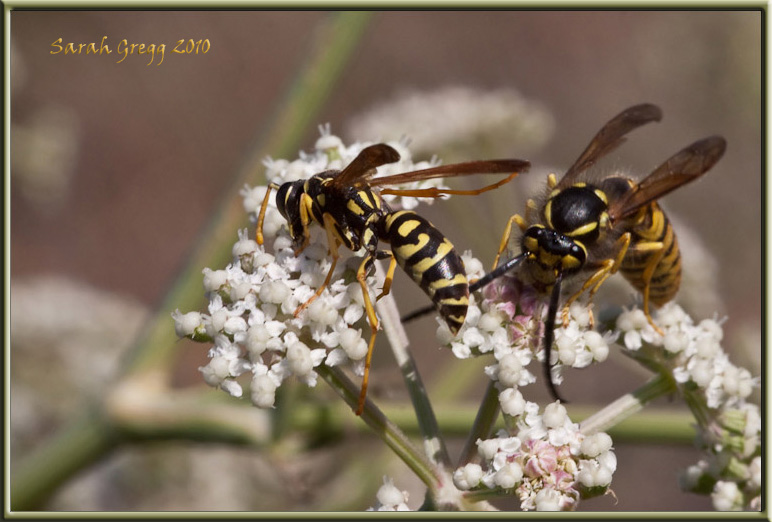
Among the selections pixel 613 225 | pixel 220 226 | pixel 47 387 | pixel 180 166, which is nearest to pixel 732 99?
pixel 613 225

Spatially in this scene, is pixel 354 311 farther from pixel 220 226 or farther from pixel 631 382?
pixel 631 382

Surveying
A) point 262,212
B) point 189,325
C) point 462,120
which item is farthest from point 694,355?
point 462,120

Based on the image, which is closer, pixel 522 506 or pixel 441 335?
pixel 522 506

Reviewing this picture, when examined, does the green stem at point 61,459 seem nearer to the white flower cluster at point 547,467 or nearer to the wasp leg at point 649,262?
the white flower cluster at point 547,467

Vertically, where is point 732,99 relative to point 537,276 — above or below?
above

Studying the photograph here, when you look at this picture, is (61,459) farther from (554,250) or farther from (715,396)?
(715,396)

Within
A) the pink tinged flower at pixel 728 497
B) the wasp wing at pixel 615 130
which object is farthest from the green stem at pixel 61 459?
the pink tinged flower at pixel 728 497
